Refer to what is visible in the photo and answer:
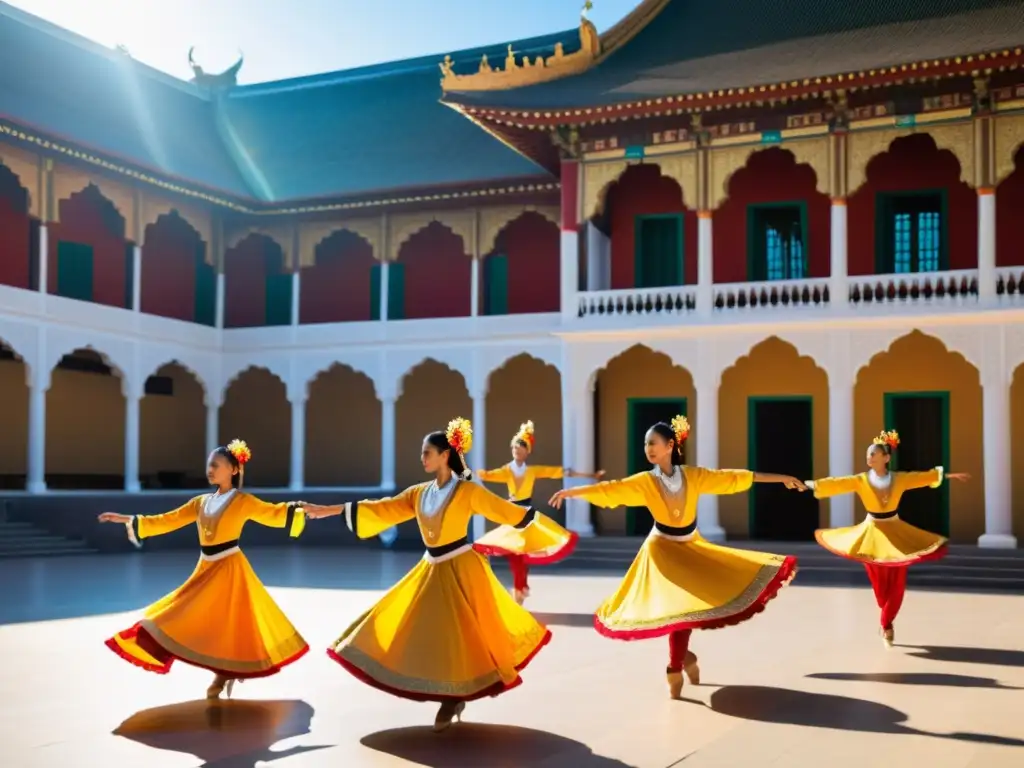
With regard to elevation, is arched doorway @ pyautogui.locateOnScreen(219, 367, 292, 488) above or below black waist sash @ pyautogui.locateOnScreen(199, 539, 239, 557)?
above

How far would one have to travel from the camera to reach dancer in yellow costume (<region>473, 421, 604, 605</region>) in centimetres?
1262

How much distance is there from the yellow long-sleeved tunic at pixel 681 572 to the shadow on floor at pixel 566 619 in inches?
152

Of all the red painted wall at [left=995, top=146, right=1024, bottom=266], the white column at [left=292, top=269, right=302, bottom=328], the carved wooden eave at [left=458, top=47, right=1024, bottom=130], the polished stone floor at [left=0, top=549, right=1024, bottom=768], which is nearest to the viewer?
the polished stone floor at [left=0, top=549, right=1024, bottom=768]

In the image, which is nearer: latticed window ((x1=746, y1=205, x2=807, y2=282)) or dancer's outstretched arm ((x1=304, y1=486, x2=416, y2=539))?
dancer's outstretched arm ((x1=304, y1=486, x2=416, y2=539))

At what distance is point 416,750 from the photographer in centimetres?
A: 625

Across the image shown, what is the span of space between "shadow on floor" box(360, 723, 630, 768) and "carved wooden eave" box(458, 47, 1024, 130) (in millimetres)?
14736

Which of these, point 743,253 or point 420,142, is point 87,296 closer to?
point 420,142

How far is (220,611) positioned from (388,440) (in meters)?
18.7

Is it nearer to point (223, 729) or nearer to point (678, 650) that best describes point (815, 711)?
point (678, 650)

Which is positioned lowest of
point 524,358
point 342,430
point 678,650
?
point 678,650

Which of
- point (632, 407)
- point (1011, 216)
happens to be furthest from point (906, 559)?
point (632, 407)

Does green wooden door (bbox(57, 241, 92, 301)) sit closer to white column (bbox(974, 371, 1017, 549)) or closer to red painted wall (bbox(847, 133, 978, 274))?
red painted wall (bbox(847, 133, 978, 274))

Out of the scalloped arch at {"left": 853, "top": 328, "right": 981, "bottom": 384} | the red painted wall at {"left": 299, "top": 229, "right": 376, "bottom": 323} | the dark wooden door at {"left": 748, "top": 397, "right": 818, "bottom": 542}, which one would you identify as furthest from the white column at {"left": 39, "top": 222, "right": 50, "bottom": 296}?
the scalloped arch at {"left": 853, "top": 328, "right": 981, "bottom": 384}

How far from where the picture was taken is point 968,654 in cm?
982
